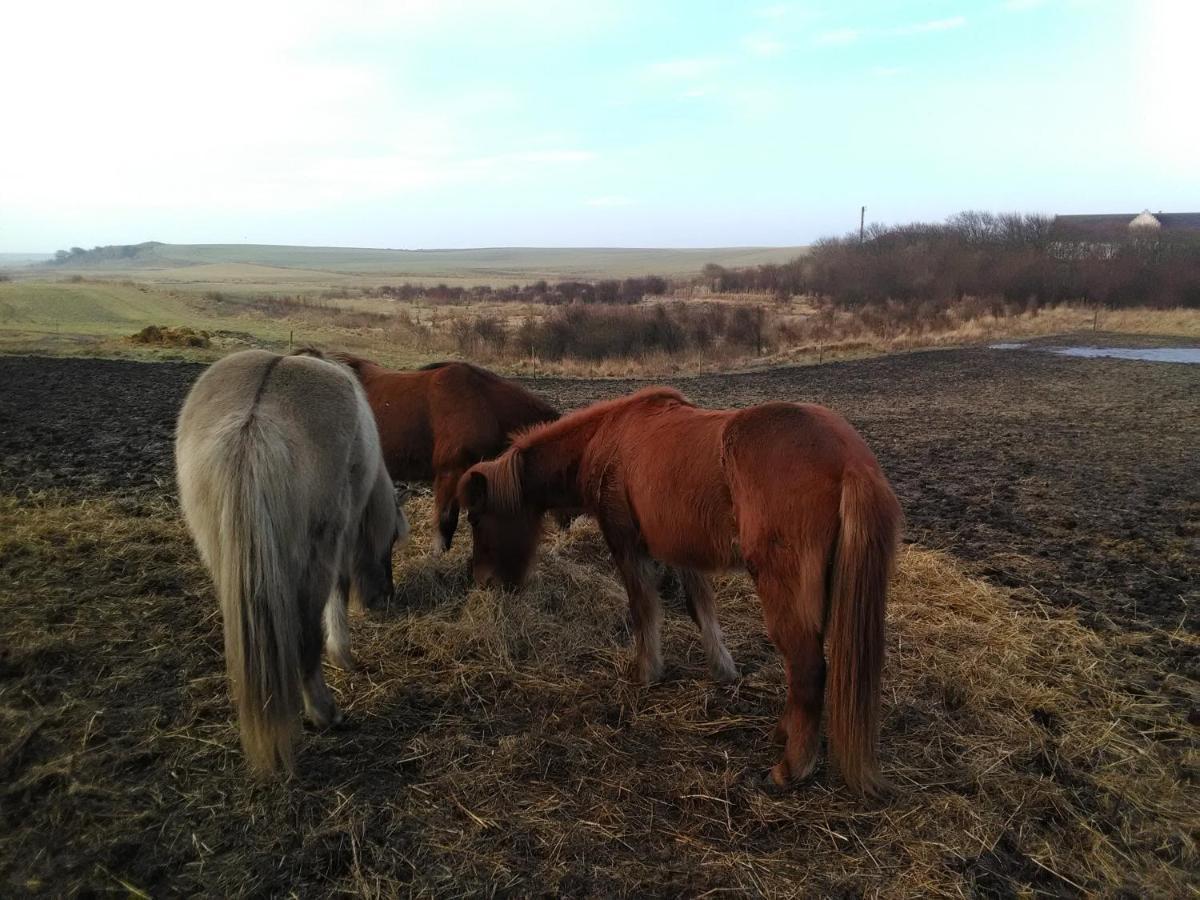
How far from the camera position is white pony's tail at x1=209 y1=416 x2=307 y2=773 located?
2.97 m

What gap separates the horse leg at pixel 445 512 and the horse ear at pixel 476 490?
1.15 m

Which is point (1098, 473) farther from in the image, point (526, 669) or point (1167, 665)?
point (526, 669)

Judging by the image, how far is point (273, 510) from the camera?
3023 mm

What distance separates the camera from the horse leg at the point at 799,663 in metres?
3.01

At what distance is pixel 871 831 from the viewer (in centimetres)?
292

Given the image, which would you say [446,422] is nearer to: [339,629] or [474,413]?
[474,413]

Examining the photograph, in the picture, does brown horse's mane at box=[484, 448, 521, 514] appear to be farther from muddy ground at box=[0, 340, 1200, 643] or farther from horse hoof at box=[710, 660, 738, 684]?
muddy ground at box=[0, 340, 1200, 643]

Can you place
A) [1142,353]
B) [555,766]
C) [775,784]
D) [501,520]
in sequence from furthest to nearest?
[1142,353] < [501,520] < [555,766] < [775,784]

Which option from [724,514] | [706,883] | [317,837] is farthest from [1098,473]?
[317,837]

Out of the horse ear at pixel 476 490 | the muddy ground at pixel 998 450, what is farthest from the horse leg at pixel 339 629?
the muddy ground at pixel 998 450

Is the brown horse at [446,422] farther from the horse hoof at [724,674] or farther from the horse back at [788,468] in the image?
the horse back at [788,468]

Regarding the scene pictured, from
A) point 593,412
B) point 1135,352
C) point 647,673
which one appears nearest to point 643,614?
point 647,673

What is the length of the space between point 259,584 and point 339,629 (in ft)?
4.24

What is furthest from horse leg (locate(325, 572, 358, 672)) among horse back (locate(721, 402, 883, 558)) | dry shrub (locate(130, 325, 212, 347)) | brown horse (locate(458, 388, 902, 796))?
dry shrub (locate(130, 325, 212, 347))
